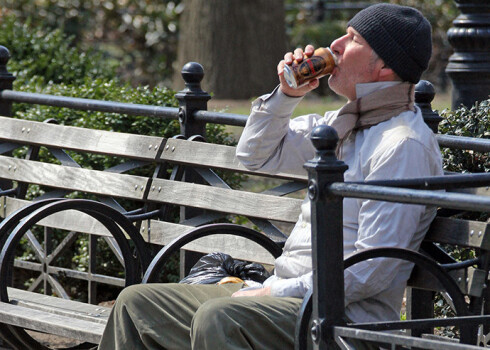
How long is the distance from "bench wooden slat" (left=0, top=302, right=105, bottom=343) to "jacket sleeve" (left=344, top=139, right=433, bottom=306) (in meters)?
1.09

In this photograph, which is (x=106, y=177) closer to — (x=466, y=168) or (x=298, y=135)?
(x=298, y=135)

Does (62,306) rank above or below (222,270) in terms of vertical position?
below

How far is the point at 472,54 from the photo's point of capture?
6.38 m

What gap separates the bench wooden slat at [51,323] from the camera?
3.88 m

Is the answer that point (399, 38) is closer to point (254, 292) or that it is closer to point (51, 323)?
point (254, 292)

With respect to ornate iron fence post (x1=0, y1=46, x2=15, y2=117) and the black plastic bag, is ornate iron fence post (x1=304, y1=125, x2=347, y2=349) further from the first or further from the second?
ornate iron fence post (x1=0, y1=46, x2=15, y2=117)

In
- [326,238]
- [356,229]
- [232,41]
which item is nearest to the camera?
[326,238]

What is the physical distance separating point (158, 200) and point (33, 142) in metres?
1.00

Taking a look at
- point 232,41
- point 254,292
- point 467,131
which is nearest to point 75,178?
point 254,292

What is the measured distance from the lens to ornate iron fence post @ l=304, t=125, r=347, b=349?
296cm

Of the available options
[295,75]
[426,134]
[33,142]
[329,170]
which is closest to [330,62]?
[295,75]

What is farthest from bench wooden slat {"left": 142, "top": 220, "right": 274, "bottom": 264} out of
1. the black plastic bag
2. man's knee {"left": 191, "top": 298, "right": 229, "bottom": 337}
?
man's knee {"left": 191, "top": 298, "right": 229, "bottom": 337}

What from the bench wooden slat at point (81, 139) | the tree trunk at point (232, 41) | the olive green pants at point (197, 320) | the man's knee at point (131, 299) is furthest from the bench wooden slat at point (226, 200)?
the tree trunk at point (232, 41)

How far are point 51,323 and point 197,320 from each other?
3.09 feet
